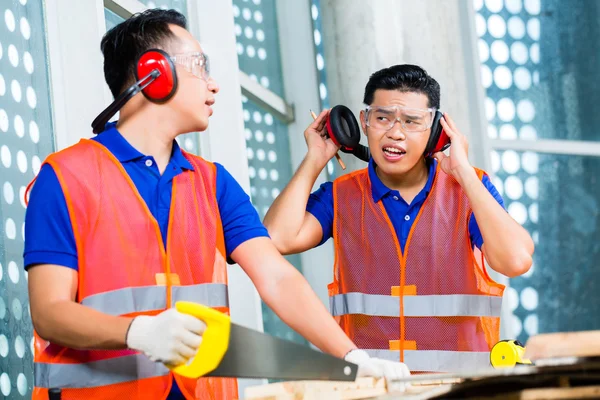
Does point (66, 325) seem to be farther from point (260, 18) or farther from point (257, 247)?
point (260, 18)

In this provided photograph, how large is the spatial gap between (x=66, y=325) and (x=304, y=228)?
137cm

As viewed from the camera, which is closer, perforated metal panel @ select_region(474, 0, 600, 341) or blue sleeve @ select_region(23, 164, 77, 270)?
blue sleeve @ select_region(23, 164, 77, 270)

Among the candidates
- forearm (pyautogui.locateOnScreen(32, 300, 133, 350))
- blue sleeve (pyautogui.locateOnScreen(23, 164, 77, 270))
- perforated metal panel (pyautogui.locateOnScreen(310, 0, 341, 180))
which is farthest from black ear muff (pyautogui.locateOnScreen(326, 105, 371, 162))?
perforated metal panel (pyautogui.locateOnScreen(310, 0, 341, 180))

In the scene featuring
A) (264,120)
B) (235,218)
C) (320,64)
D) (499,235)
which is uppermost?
(320,64)

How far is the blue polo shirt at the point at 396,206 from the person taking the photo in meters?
3.00

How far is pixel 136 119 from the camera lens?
226cm

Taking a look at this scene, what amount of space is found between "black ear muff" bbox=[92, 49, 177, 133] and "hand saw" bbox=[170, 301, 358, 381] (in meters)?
0.77

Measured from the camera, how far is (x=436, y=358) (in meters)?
2.86

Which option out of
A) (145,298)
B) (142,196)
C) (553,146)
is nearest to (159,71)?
(142,196)

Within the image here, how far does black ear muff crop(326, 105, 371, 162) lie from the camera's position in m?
3.19

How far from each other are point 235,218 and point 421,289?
0.88 meters

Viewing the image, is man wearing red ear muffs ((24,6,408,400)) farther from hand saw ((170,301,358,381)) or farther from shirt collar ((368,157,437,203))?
shirt collar ((368,157,437,203))

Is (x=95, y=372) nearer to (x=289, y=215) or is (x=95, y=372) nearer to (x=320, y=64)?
(x=289, y=215)

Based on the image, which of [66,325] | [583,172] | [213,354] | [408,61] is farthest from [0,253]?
[583,172]
